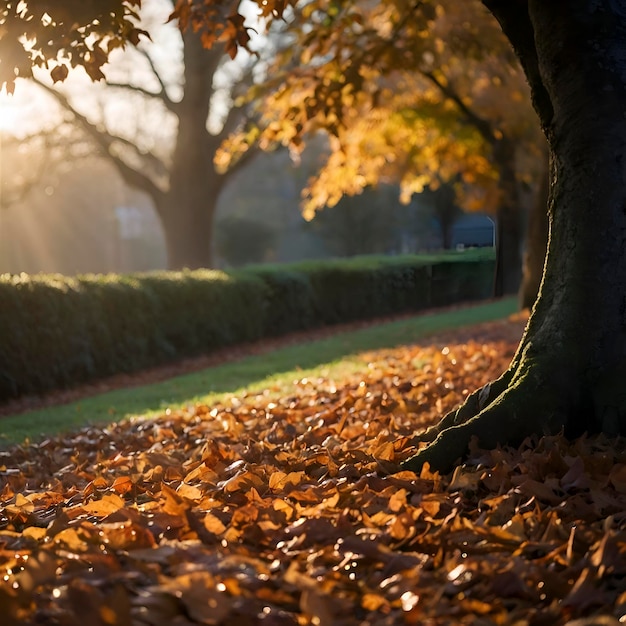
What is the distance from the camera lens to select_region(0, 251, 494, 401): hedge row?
11523mm

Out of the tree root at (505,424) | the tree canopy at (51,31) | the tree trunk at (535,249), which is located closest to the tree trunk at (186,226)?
the tree trunk at (535,249)

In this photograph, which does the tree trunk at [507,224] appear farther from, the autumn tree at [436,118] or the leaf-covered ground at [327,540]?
the leaf-covered ground at [327,540]

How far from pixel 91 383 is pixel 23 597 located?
10484 mm

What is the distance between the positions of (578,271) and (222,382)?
25.1ft

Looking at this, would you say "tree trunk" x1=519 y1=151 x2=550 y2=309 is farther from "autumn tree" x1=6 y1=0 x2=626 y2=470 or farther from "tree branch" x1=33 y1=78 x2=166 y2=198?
"tree branch" x1=33 y1=78 x2=166 y2=198

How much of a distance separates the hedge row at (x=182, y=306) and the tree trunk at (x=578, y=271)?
8.17m

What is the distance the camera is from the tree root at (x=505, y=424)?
419 centimetres

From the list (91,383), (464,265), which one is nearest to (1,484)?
(91,383)

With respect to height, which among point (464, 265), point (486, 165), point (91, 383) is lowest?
point (91, 383)

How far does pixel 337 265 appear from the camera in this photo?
21812 millimetres

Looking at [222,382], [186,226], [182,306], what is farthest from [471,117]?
[186,226]

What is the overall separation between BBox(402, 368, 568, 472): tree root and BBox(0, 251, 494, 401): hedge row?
8081 millimetres

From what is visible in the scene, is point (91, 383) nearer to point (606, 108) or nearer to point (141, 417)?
point (141, 417)

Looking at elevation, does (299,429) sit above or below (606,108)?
below
